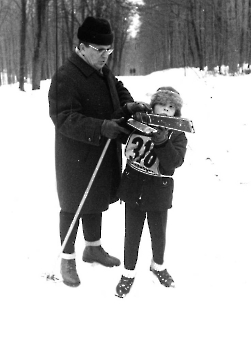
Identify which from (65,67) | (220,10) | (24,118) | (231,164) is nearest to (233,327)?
(65,67)

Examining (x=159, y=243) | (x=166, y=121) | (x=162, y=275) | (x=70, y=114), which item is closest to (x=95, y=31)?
(x=70, y=114)

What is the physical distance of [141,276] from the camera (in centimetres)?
314

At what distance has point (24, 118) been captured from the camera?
1013cm

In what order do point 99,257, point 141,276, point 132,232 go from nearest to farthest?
point 132,232 < point 141,276 < point 99,257

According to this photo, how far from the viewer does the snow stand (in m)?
2.41

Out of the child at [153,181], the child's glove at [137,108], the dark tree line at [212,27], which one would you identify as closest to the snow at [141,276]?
the child at [153,181]

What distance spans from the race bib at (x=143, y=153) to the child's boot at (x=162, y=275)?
0.83 metres

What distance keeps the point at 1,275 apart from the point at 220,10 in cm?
1817

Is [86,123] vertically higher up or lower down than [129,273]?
higher up

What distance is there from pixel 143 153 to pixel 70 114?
593 millimetres

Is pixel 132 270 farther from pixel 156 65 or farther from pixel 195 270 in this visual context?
pixel 156 65

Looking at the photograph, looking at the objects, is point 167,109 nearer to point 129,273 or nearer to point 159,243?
point 159,243

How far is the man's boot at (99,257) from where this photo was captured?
333cm

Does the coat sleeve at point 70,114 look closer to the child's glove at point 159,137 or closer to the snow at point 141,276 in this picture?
the child's glove at point 159,137
